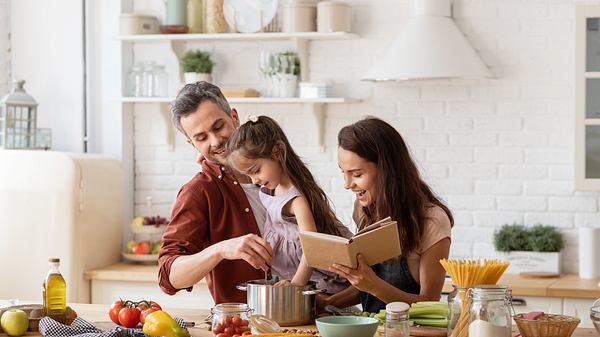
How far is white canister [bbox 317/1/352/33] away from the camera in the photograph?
5398mm

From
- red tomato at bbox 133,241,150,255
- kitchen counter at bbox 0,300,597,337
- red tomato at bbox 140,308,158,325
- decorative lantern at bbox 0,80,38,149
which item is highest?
decorative lantern at bbox 0,80,38,149

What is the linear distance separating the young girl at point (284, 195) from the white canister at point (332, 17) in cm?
199

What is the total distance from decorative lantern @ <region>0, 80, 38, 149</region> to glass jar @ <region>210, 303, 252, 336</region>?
301cm

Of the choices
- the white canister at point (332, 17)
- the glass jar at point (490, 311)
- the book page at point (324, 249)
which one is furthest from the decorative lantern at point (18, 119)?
the glass jar at point (490, 311)

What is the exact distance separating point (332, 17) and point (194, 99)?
6.95 ft

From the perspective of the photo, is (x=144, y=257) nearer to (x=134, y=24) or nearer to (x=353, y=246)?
(x=134, y=24)

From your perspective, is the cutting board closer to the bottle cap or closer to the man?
the bottle cap

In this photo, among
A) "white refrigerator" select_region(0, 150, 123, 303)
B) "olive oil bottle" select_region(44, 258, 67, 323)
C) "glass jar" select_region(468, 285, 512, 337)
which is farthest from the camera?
"white refrigerator" select_region(0, 150, 123, 303)

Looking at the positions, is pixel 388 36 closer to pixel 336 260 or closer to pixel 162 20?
pixel 162 20

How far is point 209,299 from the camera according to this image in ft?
17.3

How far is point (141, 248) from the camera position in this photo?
18.6ft

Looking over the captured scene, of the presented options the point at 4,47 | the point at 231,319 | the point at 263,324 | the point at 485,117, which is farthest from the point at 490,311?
the point at 4,47

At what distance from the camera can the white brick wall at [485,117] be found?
5.37 m

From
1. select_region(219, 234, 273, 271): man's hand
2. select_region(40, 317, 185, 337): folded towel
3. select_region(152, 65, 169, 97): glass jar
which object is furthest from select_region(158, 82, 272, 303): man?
select_region(152, 65, 169, 97): glass jar
